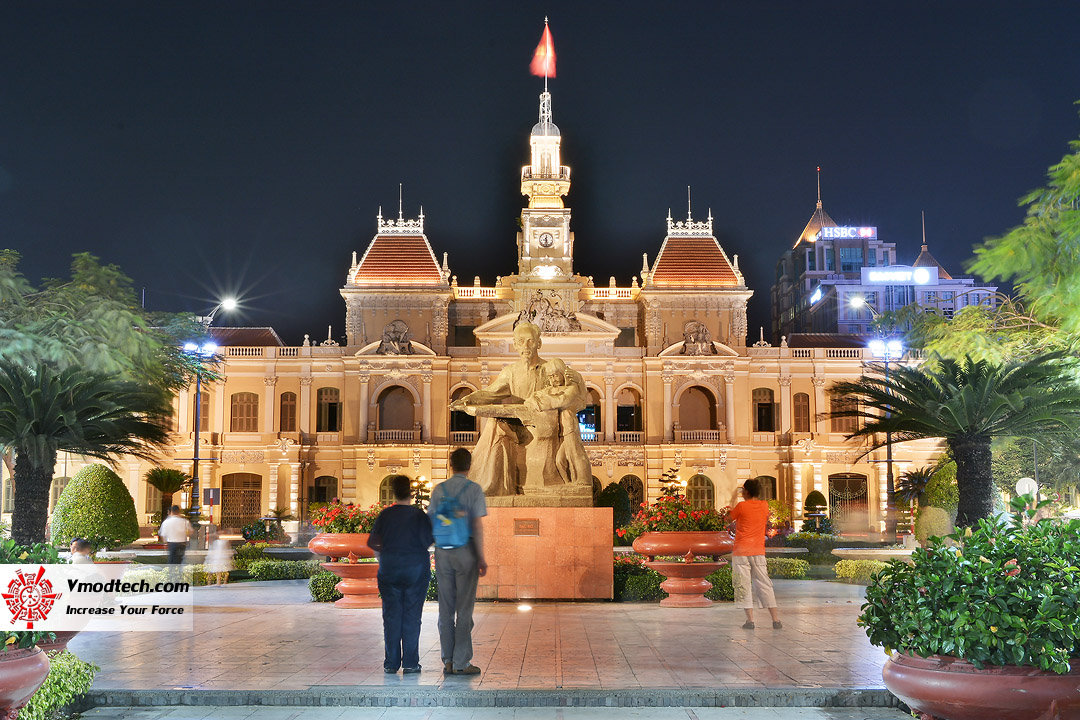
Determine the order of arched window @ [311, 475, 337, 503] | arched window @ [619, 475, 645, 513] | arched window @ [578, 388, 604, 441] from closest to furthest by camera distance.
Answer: arched window @ [619, 475, 645, 513] < arched window @ [578, 388, 604, 441] < arched window @ [311, 475, 337, 503]

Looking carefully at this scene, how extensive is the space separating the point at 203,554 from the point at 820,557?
52.6 feet

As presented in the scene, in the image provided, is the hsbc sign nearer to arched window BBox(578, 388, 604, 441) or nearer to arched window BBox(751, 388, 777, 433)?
arched window BBox(751, 388, 777, 433)

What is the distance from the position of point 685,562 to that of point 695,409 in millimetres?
40245

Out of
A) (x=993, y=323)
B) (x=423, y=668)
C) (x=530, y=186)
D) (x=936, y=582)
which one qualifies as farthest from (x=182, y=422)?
(x=936, y=582)

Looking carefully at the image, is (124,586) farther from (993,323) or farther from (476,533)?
(993,323)

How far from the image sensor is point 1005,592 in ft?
19.4

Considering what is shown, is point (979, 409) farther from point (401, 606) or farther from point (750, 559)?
point (401, 606)

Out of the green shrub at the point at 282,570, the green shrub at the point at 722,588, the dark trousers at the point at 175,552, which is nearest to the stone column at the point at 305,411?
the green shrub at the point at 282,570

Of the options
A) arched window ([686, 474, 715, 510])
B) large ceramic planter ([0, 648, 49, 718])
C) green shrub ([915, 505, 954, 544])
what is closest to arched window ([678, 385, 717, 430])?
arched window ([686, 474, 715, 510])

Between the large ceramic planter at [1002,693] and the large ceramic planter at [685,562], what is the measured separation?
8.53 meters

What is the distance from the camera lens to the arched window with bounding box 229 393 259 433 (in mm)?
52531

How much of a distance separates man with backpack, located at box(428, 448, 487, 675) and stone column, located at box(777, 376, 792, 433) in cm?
4567

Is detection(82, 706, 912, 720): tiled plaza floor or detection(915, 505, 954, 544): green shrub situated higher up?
detection(915, 505, 954, 544): green shrub

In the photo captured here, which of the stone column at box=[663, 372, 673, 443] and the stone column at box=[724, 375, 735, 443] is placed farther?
the stone column at box=[724, 375, 735, 443]
